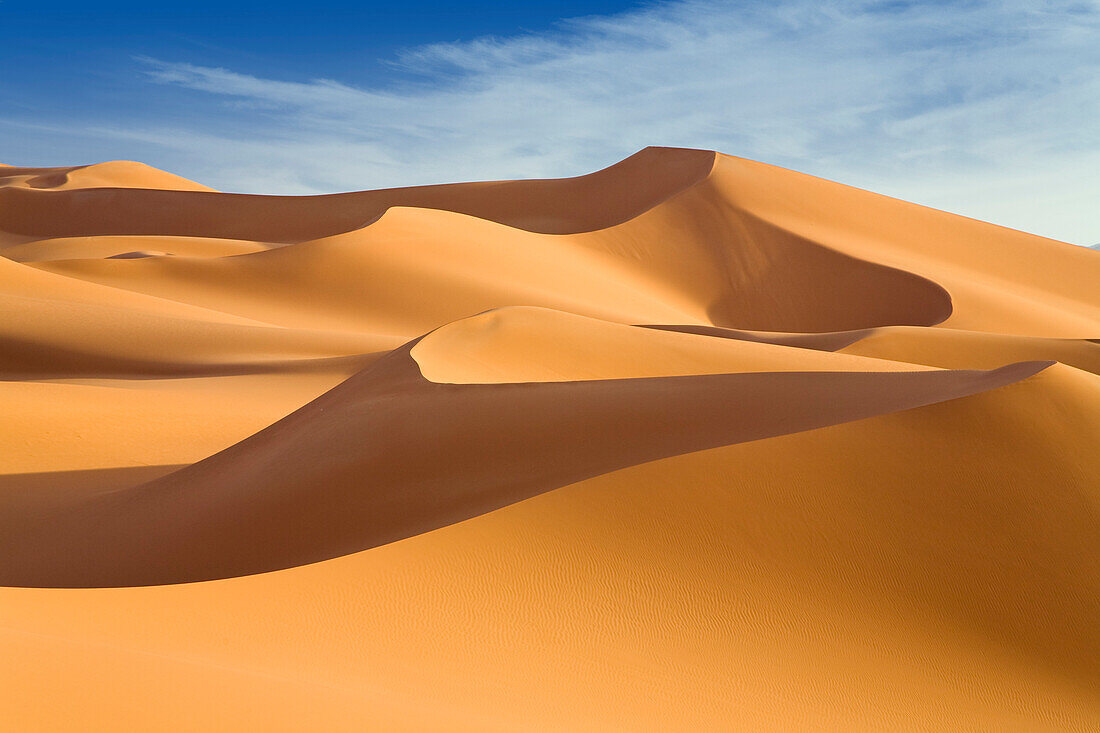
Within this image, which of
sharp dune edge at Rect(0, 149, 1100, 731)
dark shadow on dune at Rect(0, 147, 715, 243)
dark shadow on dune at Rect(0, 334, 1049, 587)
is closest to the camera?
sharp dune edge at Rect(0, 149, 1100, 731)

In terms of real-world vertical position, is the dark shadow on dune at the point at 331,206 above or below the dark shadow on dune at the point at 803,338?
above

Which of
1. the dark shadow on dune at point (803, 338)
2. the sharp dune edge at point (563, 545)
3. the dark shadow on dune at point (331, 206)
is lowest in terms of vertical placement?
the sharp dune edge at point (563, 545)

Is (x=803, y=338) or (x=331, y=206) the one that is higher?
(x=331, y=206)

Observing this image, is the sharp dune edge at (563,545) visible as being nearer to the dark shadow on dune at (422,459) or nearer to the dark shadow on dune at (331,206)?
the dark shadow on dune at (422,459)

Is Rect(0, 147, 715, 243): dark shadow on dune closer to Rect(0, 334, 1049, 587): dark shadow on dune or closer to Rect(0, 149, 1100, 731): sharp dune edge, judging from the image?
Rect(0, 149, 1100, 731): sharp dune edge

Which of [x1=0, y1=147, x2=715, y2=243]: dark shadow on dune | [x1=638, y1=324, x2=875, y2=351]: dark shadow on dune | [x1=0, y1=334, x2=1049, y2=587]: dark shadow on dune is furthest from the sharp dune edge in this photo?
[x1=0, y1=147, x2=715, y2=243]: dark shadow on dune

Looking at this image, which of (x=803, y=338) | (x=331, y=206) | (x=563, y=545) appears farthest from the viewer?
(x=331, y=206)

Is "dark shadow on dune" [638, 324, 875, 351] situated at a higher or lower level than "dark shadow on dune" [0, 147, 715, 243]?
lower

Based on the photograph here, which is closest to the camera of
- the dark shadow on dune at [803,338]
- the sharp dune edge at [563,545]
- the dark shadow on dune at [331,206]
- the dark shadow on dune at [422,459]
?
the sharp dune edge at [563,545]

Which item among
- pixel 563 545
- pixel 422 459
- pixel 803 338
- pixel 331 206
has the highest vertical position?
pixel 331 206

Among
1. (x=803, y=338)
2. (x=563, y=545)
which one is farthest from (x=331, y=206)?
(x=563, y=545)

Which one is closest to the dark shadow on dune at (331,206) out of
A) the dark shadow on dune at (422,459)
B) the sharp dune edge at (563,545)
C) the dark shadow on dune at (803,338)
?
the dark shadow on dune at (803,338)

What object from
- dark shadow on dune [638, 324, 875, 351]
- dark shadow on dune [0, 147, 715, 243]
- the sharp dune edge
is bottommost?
the sharp dune edge

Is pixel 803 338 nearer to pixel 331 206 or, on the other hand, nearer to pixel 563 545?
pixel 563 545
